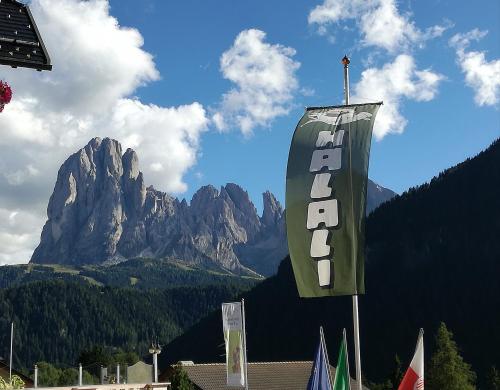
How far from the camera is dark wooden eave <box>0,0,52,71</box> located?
654cm

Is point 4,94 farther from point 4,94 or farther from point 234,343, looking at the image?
point 234,343

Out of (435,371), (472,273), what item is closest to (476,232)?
(472,273)

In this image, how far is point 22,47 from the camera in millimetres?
6609

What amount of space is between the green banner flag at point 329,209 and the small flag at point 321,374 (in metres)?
4.11

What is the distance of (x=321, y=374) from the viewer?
708 inches

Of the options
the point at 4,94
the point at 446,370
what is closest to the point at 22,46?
the point at 4,94

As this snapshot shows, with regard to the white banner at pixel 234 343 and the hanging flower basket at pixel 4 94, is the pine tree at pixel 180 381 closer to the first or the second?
the white banner at pixel 234 343

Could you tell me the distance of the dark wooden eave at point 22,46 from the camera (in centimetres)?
654

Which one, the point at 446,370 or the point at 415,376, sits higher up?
the point at 415,376

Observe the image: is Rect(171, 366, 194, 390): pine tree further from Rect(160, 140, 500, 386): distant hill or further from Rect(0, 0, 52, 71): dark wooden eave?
Rect(160, 140, 500, 386): distant hill

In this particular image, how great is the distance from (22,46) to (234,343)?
62.2ft

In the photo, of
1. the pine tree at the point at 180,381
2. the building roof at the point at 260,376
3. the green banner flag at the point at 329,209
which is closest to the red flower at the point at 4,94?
the green banner flag at the point at 329,209

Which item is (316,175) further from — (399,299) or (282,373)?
(399,299)

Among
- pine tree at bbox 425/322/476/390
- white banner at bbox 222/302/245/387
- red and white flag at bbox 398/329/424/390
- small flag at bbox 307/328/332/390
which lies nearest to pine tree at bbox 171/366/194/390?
white banner at bbox 222/302/245/387
